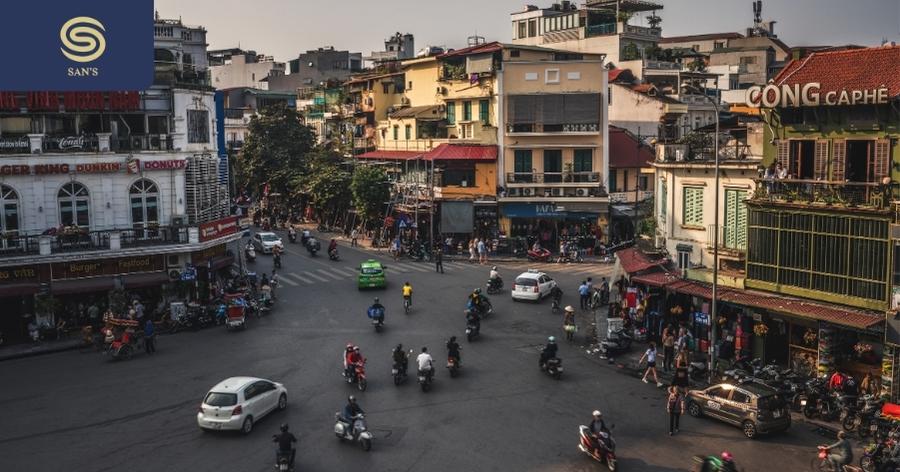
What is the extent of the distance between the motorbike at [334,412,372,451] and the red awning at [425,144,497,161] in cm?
3648

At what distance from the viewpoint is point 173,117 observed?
131ft

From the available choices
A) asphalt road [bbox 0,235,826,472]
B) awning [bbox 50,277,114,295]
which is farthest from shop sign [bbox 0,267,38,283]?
asphalt road [bbox 0,235,826,472]

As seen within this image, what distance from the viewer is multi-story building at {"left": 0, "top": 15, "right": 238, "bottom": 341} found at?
35.9 meters

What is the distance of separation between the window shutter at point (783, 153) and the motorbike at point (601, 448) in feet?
43.1

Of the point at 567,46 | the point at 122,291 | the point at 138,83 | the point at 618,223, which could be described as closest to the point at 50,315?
the point at 122,291

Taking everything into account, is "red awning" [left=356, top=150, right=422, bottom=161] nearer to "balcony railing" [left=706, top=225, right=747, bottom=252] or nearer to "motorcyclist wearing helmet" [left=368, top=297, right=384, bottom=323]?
"motorcyclist wearing helmet" [left=368, top=297, right=384, bottom=323]

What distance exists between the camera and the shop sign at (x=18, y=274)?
35.2 m

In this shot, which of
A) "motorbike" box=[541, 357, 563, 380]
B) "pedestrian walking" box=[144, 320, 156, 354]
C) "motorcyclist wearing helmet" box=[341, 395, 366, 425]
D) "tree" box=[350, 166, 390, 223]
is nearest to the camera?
"motorcyclist wearing helmet" box=[341, 395, 366, 425]

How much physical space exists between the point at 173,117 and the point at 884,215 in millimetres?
30235

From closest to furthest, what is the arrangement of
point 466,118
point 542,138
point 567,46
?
point 542,138, point 466,118, point 567,46

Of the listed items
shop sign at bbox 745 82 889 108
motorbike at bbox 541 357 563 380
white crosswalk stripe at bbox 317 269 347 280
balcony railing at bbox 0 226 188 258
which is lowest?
motorbike at bbox 541 357 563 380

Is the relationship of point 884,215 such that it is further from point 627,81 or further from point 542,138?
point 627,81

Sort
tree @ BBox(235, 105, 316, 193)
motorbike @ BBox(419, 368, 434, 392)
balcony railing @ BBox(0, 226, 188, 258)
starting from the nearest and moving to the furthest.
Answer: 1. motorbike @ BBox(419, 368, 434, 392)
2. balcony railing @ BBox(0, 226, 188, 258)
3. tree @ BBox(235, 105, 316, 193)

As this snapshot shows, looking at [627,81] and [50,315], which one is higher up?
[627,81]
